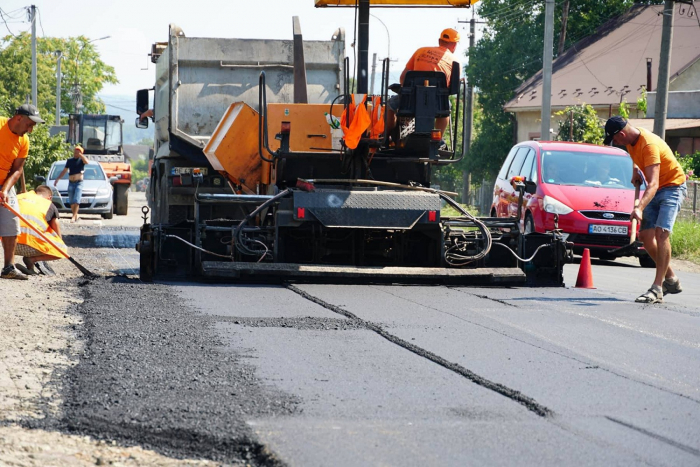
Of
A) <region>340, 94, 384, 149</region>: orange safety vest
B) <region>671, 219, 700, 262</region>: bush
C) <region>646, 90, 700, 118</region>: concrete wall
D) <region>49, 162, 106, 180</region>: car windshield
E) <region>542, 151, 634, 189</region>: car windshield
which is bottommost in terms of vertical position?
<region>671, 219, 700, 262</region>: bush

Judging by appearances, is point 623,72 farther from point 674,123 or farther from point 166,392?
point 166,392

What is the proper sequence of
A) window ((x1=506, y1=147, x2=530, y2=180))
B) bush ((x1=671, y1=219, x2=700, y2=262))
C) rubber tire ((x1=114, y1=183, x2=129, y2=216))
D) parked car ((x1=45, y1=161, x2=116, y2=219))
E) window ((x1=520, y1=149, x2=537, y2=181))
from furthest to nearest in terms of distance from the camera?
rubber tire ((x1=114, y1=183, x2=129, y2=216)) → parked car ((x1=45, y1=161, x2=116, y2=219)) → bush ((x1=671, y1=219, x2=700, y2=262)) → window ((x1=506, y1=147, x2=530, y2=180)) → window ((x1=520, y1=149, x2=537, y2=181))

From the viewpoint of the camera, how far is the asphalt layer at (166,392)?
444cm

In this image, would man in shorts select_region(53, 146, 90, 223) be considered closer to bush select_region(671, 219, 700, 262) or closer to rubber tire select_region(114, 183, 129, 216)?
rubber tire select_region(114, 183, 129, 216)

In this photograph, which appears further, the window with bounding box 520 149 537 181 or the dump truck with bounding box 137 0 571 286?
the window with bounding box 520 149 537 181

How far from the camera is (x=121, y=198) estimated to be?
29469 mm

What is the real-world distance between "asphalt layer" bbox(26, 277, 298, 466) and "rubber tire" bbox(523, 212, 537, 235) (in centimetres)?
863

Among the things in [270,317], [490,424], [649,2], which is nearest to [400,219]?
[270,317]

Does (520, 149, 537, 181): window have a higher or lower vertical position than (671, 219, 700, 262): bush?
higher

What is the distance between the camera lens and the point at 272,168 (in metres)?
11.1

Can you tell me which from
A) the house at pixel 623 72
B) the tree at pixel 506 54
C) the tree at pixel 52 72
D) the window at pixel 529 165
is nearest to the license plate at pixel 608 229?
the window at pixel 529 165

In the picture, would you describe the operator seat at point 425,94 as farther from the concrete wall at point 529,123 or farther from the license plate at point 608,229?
the concrete wall at point 529,123

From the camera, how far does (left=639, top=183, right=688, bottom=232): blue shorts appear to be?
32.6 feet

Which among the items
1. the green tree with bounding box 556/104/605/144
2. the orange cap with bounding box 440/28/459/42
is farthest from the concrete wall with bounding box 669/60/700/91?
the orange cap with bounding box 440/28/459/42
